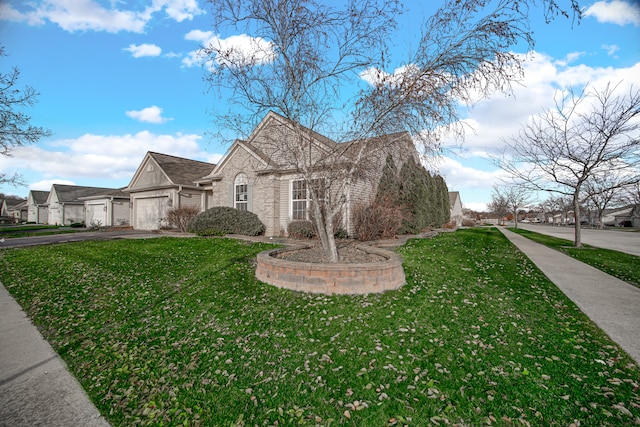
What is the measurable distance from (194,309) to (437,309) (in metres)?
4.25

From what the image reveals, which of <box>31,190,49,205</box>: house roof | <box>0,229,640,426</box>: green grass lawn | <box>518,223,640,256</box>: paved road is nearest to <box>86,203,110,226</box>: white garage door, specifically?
<box>0,229,640,426</box>: green grass lawn

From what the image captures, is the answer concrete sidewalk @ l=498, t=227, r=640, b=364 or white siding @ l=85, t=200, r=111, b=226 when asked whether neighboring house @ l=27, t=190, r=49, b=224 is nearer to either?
white siding @ l=85, t=200, r=111, b=226

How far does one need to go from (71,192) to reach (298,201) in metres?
36.5

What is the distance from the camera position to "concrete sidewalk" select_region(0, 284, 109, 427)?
2.69 m

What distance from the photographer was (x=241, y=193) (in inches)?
653

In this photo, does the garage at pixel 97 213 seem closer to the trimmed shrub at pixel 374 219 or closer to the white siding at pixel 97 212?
the white siding at pixel 97 212

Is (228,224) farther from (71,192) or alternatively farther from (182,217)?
(71,192)

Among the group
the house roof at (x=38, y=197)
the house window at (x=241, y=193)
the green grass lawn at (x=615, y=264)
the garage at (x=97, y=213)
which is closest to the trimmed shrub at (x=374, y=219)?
the house window at (x=241, y=193)

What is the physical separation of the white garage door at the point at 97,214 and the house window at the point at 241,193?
17.9 m

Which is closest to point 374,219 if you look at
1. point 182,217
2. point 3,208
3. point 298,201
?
point 298,201

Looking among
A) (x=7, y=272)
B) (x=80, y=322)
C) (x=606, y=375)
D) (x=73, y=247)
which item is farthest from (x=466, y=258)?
(x=73, y=247)

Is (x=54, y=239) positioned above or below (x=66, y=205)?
below

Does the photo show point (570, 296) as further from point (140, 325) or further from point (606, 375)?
point (140, 325)

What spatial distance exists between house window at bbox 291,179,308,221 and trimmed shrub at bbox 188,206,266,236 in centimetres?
180
